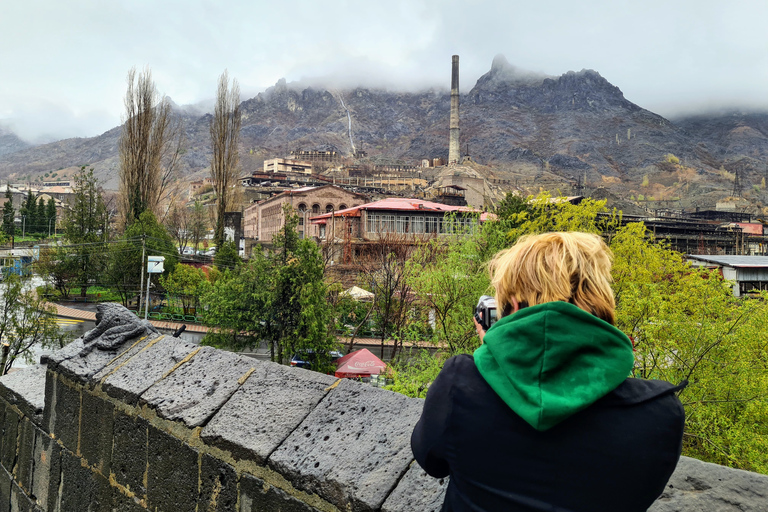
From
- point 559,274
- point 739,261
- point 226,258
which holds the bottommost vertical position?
point 226,258

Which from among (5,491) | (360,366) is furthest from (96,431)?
(360,366)

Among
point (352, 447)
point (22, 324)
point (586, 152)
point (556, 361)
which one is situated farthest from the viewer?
point (586, 152)

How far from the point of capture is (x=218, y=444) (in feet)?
6.54

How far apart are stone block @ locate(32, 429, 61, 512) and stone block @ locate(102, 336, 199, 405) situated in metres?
0.74

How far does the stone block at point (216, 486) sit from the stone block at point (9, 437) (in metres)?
2.18

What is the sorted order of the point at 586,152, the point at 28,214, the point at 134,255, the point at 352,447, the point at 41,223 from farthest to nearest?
the point at 586,152
the point at 41,223
the point at 28,214
the point at 134,255
the point at 352,447

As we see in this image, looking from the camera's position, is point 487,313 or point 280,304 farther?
point 280,304

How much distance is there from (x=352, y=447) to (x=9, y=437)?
312 centimetres

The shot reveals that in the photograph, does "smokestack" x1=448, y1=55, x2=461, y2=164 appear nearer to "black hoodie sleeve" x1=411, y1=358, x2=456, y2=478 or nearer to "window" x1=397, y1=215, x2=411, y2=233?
"window" x1=397, y1=215, x2=411, y2=233

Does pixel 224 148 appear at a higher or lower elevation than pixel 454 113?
lower

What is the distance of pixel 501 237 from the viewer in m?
19.7

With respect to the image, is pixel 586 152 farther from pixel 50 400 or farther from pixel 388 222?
pixel 50 400

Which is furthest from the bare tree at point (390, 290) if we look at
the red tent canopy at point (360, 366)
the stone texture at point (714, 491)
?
the stone texture at point (714, 491)

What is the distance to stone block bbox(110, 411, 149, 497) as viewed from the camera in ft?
7.62
